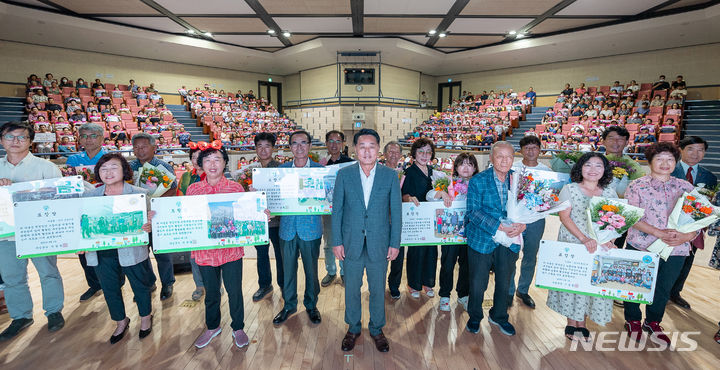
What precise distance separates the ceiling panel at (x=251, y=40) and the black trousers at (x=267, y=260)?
1162cm

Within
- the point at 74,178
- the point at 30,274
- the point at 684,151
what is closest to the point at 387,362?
the point at 74,178

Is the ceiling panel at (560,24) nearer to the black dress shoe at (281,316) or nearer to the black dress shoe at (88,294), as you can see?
the black dress shoe at (281,316)

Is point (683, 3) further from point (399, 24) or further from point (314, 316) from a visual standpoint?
point (314, 316)

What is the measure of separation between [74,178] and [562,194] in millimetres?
3898

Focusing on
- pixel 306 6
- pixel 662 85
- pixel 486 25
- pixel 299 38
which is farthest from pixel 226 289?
pixel 662 85

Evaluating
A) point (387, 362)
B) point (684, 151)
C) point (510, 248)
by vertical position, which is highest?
point (684, 151)

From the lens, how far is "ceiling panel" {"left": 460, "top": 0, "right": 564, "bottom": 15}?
340 inches

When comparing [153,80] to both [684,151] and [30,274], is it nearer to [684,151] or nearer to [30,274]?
[30,274]

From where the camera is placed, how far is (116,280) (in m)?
2.44

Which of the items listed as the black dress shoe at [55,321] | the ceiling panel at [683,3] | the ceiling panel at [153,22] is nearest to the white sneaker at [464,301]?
the black dress shoe at [55,321]

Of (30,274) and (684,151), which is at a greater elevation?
(684,151)

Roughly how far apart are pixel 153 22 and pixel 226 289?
1219 cm

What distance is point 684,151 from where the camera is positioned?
308cm

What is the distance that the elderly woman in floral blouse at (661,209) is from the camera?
7.43 ft
